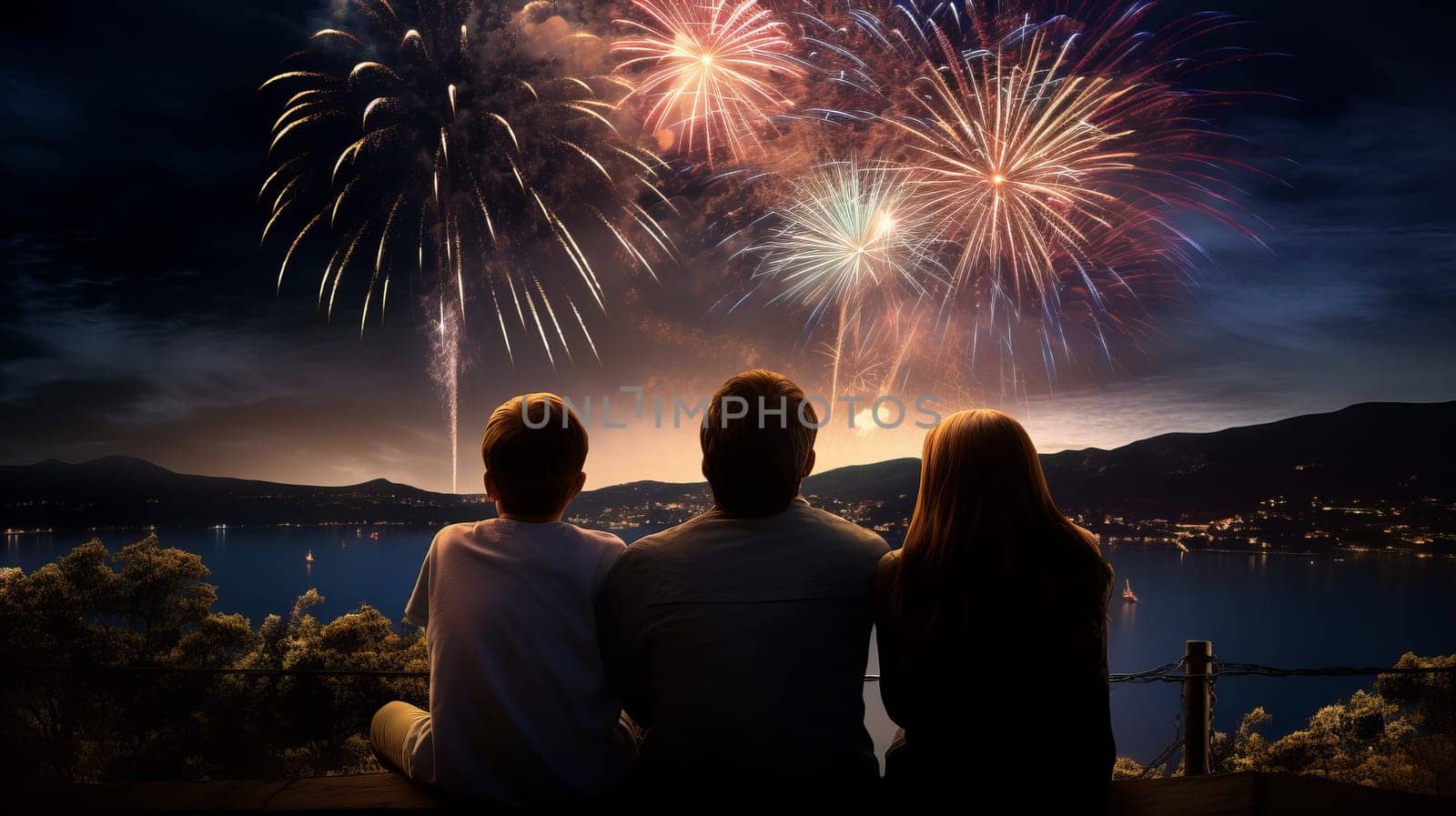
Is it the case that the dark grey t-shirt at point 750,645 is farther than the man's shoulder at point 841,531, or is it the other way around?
the man's shoulder at point 841,531

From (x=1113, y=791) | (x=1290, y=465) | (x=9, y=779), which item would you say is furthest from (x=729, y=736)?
(x=1290, y=465)

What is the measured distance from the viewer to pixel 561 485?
5.48 feet

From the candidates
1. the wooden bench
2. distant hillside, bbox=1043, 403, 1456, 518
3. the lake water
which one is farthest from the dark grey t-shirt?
distant hillside, bbox=1043, 403, 1456, 518

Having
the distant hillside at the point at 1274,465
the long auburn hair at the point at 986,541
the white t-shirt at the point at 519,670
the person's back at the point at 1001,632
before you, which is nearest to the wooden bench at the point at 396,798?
the white t-shirt at the point at 519,670

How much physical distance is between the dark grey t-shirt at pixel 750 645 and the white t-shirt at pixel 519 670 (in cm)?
8

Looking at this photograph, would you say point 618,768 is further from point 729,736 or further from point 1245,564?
point 1245,564

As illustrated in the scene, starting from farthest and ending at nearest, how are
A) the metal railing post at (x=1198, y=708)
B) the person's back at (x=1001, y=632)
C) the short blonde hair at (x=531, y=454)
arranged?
the metal railing post at (x=1198, y=708) < the short blonde hair at (x=531, y=454) < the person's back at (x=1001, y=632)

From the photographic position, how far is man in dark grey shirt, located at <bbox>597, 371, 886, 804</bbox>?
141 centimetres

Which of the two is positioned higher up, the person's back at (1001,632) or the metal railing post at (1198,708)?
the person's back at (1001,632)

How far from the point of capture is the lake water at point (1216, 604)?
202ft

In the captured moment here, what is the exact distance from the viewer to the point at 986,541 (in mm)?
1418

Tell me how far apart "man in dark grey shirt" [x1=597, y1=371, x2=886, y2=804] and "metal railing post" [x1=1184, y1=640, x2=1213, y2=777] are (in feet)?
7.06

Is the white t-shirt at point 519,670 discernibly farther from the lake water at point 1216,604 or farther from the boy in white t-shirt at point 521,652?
the lake water at point 1216,604

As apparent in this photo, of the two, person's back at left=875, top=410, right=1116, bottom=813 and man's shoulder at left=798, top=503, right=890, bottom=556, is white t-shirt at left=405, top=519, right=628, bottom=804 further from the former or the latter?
person's back at left=875, top=410, right=1116, bottom=813
